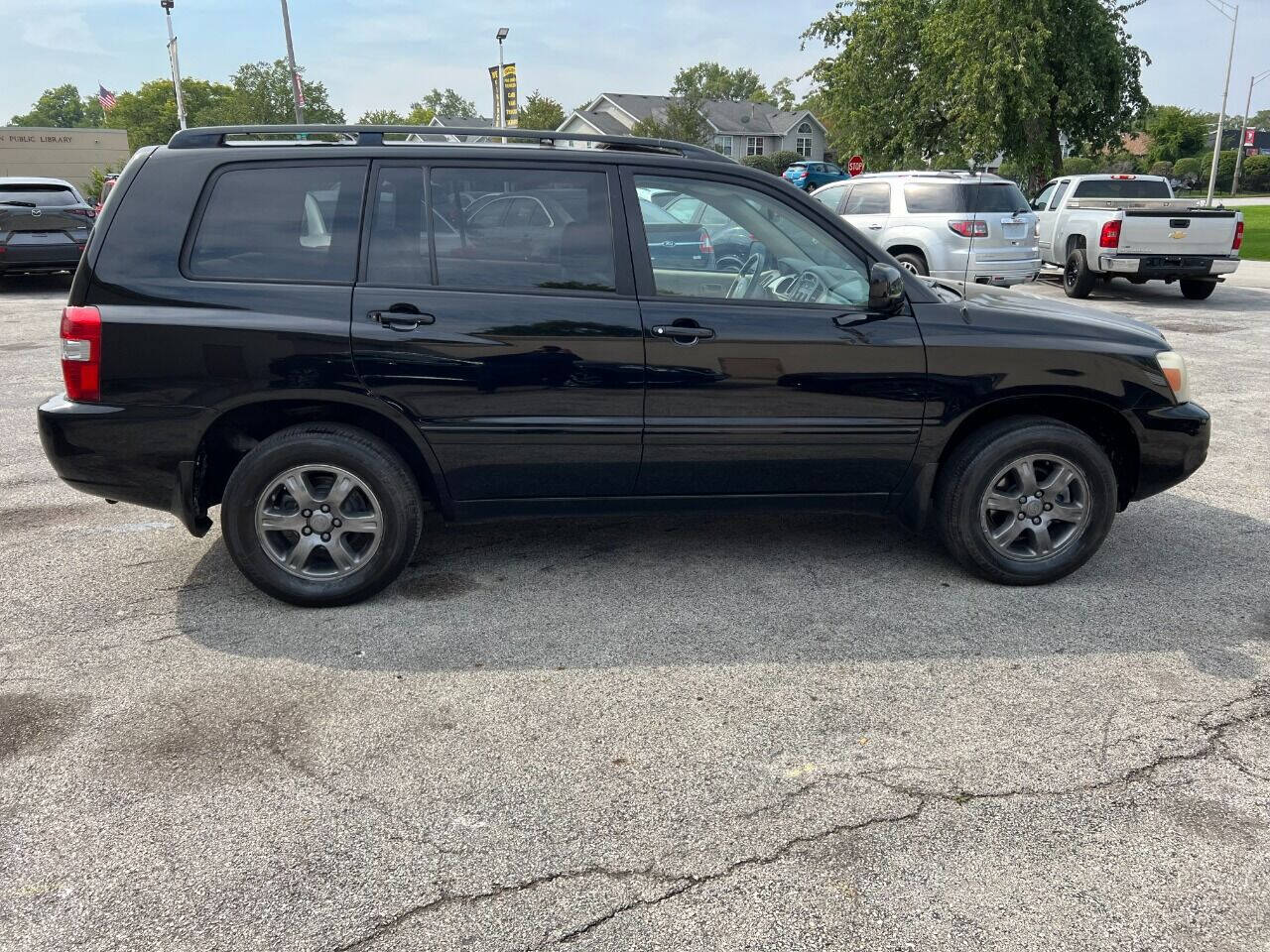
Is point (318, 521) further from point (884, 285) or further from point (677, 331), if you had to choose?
point (884, 285)

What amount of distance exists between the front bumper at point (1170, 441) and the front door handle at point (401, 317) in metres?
3.02

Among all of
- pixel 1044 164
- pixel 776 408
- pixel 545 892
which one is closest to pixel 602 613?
pixel 776 408

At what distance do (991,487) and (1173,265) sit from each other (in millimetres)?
11613

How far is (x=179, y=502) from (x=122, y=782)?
1.36 metres

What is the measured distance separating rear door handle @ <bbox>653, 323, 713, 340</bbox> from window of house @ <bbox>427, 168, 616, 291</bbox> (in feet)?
0.87

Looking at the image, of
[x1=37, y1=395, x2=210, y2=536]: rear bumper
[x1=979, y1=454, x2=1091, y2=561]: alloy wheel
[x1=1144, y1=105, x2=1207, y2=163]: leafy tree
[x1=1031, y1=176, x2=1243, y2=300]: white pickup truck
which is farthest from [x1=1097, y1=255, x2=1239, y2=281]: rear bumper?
[x1=1144, y1=105, x2=1207, y2=163]: leafy tree

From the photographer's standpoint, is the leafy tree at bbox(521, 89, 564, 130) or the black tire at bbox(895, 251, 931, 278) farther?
the leafy tree at bbox(521, 89, 564, 130)

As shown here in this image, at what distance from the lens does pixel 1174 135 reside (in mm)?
73812

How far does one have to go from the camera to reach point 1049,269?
63.1ft

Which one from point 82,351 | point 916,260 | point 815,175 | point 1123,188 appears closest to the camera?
point 82,351

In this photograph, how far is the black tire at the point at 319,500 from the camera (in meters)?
3.99

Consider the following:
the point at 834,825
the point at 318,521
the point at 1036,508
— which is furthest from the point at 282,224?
the point at 1036,508

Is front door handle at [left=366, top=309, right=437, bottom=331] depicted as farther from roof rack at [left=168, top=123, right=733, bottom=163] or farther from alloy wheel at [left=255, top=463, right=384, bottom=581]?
roof rack at [left=168, top=123, right=733, bottom=163]

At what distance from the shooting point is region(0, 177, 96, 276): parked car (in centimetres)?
1519
